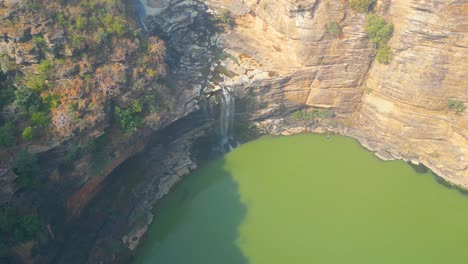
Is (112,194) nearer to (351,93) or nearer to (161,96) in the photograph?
(161,96)

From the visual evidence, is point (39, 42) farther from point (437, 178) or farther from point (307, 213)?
point (437, 178)

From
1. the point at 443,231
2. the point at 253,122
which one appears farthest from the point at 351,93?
the point at 443,231

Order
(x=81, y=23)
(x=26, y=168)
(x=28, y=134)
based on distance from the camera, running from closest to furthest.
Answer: (x=26, y=168) → (x=28, y=134) → (x=81, y=23)

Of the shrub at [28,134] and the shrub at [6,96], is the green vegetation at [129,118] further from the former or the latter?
the shrub at [6,96]

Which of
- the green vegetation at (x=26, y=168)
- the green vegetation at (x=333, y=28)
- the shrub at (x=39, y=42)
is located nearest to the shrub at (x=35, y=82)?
the shrub at (x=39, y=42)

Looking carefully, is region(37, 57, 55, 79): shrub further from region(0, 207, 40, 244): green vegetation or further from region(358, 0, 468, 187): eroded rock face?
region(358, 0, 468, 187): eroded rock face

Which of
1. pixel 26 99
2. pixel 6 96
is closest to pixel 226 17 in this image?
pixel 26 99
